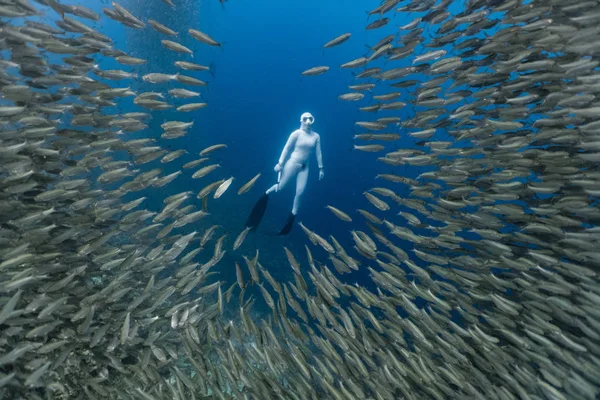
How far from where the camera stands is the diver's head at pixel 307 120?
9.60 metres

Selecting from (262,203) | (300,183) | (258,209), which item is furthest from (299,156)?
(258,209)

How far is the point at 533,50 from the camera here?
530 centimetres

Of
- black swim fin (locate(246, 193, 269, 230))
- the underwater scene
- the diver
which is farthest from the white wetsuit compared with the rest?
the underwater scene

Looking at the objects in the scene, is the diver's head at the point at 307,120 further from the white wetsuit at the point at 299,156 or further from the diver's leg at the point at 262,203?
the diver's leg at the point at 262,203

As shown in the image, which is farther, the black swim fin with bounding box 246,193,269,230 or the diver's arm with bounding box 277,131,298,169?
the black swim fin with bounding box 246,193,269,230

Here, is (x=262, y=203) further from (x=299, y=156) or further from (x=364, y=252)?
(x=364, y=252)

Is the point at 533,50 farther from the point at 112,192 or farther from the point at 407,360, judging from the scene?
the point at 112,192

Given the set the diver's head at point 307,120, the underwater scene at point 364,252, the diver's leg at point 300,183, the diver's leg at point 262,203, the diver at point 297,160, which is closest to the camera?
the underwater scene at point 364,252

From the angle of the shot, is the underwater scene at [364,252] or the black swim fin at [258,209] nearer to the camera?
the underwater scene at [364,252]

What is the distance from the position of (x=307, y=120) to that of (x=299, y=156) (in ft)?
4.33

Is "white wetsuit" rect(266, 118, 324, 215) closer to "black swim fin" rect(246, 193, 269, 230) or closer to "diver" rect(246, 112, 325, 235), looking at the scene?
Result: "diver" rect(246, 112, 325, 235)

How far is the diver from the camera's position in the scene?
10.1m

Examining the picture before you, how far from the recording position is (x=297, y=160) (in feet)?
35.0

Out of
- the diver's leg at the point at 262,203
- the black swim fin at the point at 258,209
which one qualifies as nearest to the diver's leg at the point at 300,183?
the diver's leg at the point at 262,203
